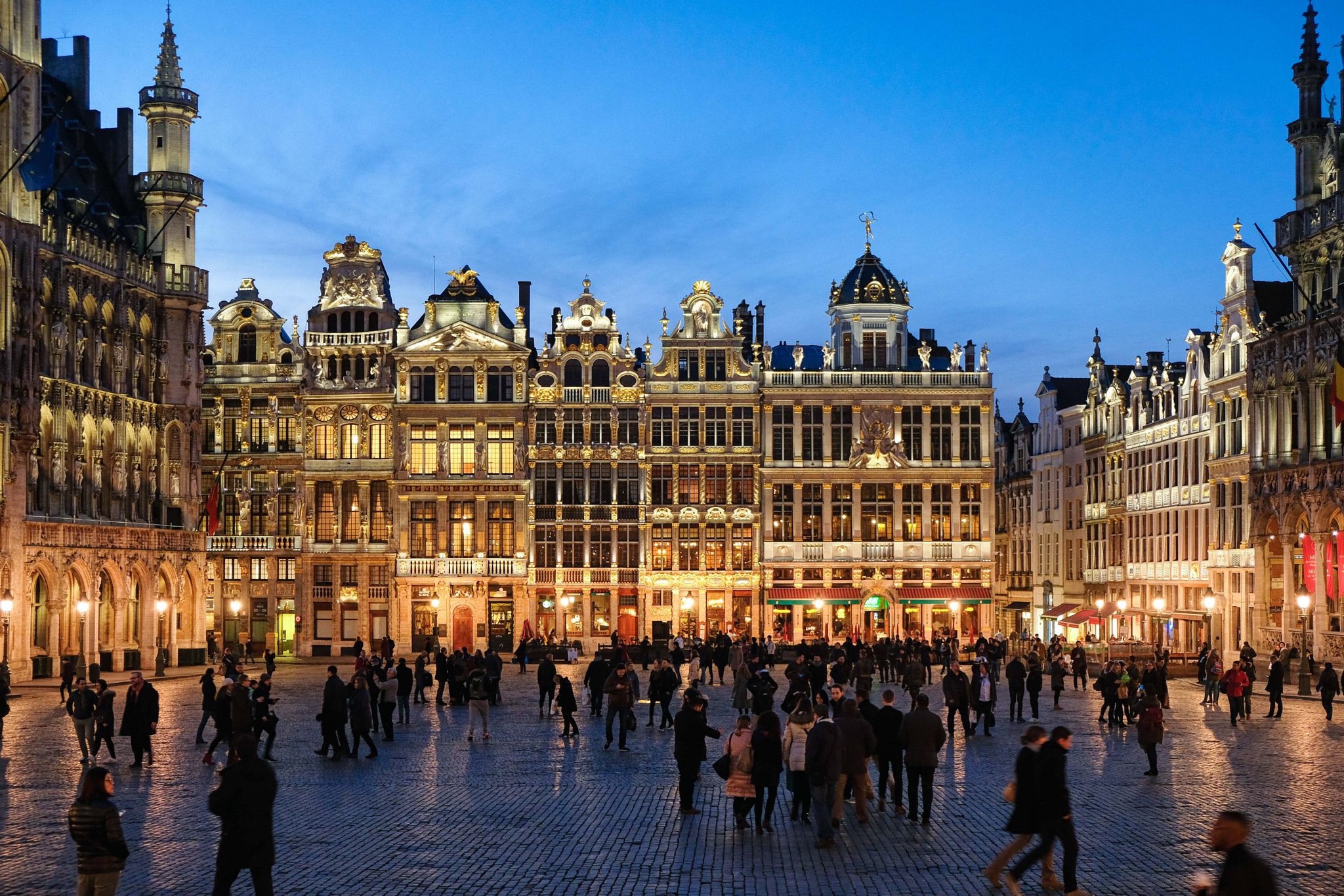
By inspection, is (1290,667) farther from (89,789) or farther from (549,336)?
(89,789)

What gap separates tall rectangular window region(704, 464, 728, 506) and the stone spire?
28.2m

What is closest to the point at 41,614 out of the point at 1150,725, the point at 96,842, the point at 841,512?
the point at 841,512

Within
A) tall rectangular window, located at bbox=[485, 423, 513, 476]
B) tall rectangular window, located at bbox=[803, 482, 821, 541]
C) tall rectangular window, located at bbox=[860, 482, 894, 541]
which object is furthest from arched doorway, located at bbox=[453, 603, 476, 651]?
tall rectangular window, located at bbox=[860, 482, 894, 541]

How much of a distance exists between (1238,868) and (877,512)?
63.7 meters

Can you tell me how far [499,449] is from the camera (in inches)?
2911

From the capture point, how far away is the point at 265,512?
7356 centimetres

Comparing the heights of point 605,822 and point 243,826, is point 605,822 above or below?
below

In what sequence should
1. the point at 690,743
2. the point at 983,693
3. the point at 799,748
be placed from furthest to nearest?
1. the point at 983,693
2. the point at 690,743
3. the point at 799,748

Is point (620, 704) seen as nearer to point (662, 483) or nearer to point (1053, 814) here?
point (1053, 814)

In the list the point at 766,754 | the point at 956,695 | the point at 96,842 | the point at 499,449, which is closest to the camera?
the point at 96,842

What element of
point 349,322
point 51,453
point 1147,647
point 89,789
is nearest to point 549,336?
point 349,322

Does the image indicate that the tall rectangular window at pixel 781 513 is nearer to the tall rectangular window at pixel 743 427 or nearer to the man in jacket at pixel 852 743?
the tall rectangular window at pixel 743 427

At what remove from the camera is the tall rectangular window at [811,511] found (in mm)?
74125

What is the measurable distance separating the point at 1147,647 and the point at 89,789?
158 ft
